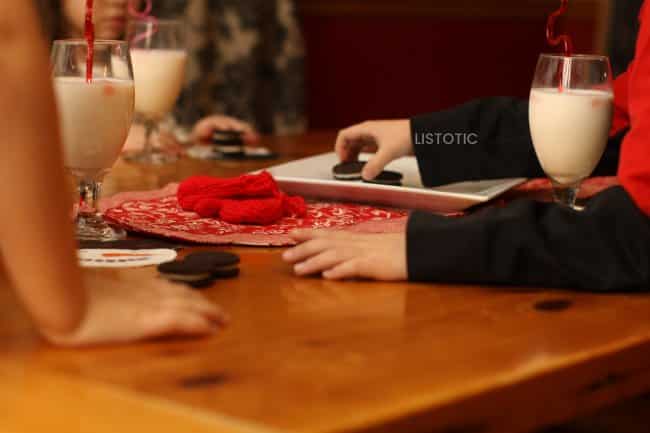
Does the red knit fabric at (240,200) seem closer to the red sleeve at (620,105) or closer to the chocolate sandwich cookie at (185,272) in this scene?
the chocolate sandwich cookie at (185,272)

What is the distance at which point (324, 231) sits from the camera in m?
1.10

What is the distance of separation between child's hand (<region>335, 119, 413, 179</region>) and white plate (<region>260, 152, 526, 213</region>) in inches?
1.9

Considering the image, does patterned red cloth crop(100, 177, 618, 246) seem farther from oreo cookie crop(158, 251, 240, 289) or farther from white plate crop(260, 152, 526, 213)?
oreo cookie crop(158, 251, 240, 289)

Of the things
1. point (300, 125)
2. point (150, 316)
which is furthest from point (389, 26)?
point (150, 316)

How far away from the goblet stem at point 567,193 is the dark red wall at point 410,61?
2.94 metres

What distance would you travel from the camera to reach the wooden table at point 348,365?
0.69 m

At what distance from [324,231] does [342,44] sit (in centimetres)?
326

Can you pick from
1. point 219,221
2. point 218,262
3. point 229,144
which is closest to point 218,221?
point 219,221

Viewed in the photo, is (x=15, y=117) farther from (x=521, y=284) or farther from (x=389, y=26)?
(x=389, y=26)

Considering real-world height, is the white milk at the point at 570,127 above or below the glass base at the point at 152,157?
above

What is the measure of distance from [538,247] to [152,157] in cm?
95

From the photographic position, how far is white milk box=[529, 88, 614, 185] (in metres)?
1.27

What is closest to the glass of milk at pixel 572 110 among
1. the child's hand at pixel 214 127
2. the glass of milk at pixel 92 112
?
the glass of milk at pixel 92 112

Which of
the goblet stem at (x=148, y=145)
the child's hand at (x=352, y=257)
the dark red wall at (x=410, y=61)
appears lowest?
the dark red wall at (x=410, y=61)
